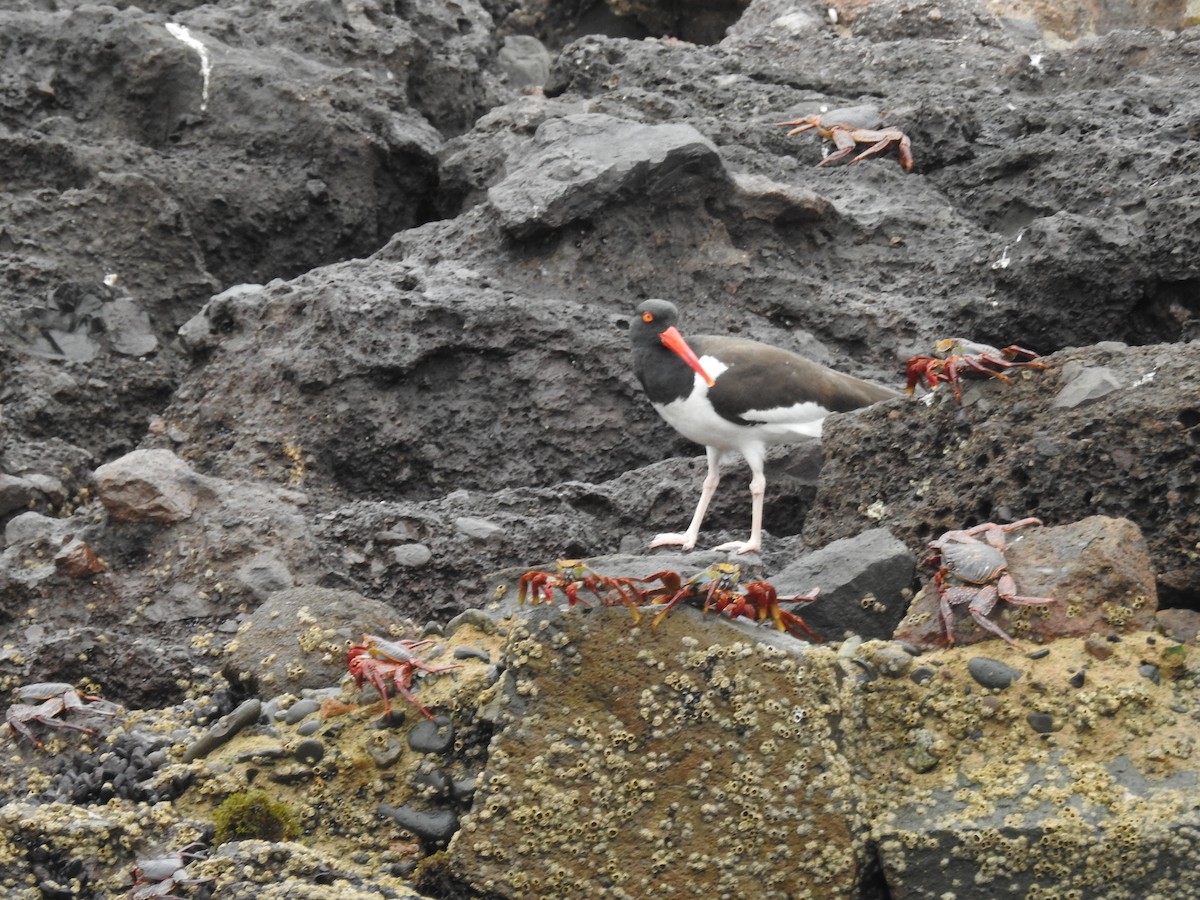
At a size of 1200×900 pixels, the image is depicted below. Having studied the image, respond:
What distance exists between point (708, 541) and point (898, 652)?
289cm

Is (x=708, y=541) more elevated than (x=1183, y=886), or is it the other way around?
(x=1183, y=886)

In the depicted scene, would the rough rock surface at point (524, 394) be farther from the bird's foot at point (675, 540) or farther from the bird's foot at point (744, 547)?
the bird's foot at point (675, 540)

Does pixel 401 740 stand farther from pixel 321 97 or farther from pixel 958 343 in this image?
pixel 321 97

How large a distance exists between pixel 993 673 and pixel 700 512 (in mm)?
3131

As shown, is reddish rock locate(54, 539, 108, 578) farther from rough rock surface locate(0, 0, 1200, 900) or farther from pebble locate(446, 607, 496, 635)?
pebble locate(446, 607, 496, 635)

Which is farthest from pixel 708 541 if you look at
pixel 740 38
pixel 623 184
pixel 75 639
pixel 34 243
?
pixel 740 38

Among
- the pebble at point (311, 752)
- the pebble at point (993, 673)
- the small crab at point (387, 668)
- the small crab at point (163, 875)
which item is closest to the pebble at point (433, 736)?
the small crab at point (387, 668)

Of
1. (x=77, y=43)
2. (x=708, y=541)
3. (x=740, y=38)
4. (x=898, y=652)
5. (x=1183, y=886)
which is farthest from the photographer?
(x=740, y=38)

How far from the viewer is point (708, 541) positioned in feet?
27.3

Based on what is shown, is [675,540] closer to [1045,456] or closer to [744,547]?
[744,547]

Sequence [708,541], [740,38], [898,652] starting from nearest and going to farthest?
[898,652] < [708,541] < [740,38]

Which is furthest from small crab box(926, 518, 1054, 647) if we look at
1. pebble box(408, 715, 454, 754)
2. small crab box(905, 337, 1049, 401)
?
pebble box(408, 715, 454, 754)

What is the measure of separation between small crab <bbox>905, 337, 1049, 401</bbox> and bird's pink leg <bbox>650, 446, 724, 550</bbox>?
1.51 m

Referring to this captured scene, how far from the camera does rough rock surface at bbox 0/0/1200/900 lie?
523 cm
